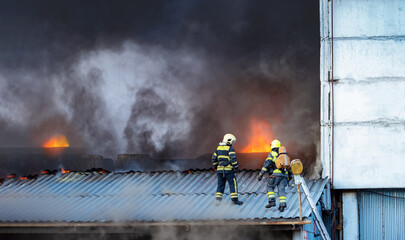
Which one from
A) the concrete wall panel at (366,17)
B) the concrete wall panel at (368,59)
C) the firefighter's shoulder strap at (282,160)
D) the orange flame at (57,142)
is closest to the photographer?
the firefighter's shoulder strap at (282,160)

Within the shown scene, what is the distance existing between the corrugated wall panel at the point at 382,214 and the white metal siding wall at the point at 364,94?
15.2 inches

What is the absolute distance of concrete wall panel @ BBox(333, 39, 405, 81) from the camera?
1577 cm

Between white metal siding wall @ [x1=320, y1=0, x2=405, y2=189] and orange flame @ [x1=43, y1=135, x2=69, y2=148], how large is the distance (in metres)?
15.0

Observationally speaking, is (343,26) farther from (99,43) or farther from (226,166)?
(99,43)

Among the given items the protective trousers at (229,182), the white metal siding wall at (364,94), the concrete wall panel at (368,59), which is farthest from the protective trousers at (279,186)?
the concrete wall panel at (368,59)

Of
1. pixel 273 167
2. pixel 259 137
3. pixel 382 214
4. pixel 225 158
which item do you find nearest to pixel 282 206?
pixel 273 167

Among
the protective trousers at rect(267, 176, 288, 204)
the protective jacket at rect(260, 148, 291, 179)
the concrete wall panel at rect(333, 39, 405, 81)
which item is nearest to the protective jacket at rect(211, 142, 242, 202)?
the protective jacket at rect(260, 148, 291, 179)

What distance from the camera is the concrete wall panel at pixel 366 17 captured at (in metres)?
16.0

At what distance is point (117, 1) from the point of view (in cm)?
2450

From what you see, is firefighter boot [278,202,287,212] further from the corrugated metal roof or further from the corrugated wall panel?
the corrugated wall panel

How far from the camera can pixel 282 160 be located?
12.5 m

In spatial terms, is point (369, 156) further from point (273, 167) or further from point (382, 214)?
point (273, 167)

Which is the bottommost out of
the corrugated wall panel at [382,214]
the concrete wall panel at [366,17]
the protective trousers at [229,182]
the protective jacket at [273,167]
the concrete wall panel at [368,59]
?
the corrugated wall panel at [382,214]

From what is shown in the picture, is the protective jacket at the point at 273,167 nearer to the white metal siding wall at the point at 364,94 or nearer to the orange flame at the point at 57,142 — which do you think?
the white metal siding wall at the point at 364,94
